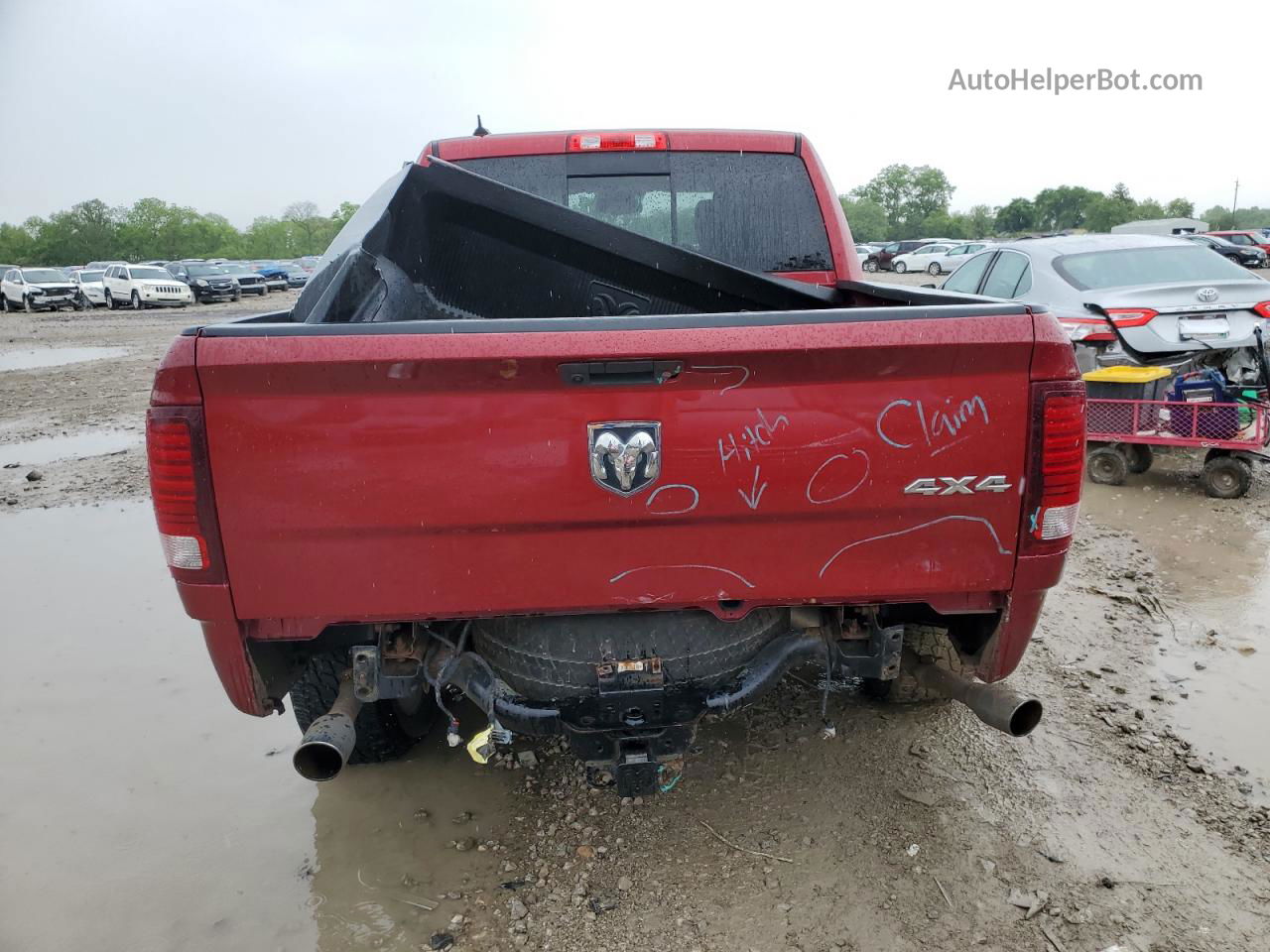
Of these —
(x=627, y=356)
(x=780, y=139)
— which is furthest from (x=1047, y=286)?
(x=627, y=356)

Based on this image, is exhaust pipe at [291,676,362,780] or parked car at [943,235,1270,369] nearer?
exhaust pipe at [291,676,362,780]

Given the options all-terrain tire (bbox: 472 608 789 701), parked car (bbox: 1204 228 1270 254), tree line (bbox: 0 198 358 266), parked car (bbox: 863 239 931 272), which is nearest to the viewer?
all-terrain tire (bbox: 472 608 789 701)

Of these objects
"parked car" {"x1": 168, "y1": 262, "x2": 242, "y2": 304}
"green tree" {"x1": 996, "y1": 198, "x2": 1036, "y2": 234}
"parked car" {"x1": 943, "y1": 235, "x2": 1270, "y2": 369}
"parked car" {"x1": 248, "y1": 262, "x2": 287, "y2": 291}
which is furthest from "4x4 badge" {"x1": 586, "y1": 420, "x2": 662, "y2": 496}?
"green tree" {"x1": 996, "y1": 198, "x2": 1036, "y2": 234}

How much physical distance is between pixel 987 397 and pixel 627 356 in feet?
3.08

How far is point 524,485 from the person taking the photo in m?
2.22

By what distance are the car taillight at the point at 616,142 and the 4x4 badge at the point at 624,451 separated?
2150 mm

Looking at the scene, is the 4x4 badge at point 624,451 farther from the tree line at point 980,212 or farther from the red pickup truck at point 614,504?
the tree line at point 980,212

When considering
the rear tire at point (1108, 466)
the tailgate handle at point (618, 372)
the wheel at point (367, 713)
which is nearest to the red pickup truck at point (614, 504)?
the tailgate handle at point (618, 372)

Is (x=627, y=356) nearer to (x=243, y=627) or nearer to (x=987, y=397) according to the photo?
(x=987, y=397)

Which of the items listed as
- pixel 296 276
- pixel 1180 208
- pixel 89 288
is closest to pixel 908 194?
pixel 1180 208

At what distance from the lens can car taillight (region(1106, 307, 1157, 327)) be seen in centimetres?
694

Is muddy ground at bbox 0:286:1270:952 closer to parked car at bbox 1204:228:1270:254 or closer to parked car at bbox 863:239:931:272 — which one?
parked car at bbox 1204:228:1270:254

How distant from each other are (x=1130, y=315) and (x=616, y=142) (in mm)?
5130

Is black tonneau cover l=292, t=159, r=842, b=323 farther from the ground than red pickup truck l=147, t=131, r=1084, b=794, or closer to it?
farther from the ground
